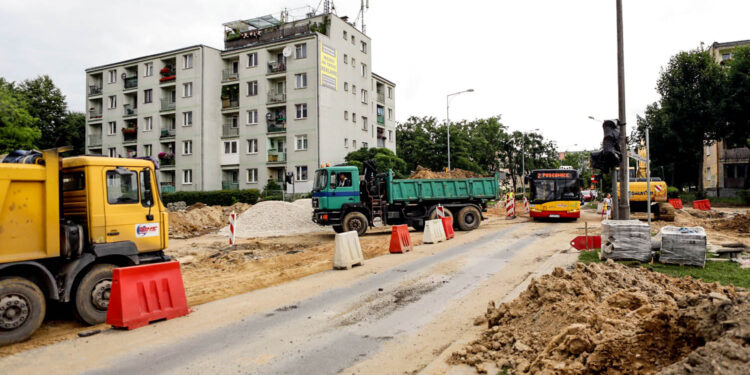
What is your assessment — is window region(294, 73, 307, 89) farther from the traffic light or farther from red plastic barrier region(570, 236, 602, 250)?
red plastic barrier region(570, 236, 602, 250)

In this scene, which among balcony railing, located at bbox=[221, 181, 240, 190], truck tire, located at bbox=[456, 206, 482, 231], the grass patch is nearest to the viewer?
the grass patch

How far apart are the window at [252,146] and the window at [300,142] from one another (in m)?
4.41

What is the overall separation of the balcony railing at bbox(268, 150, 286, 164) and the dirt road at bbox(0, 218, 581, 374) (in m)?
30.2

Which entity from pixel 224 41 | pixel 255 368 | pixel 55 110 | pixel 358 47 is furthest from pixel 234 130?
pixel 255 368

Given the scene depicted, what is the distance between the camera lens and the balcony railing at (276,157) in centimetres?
3999

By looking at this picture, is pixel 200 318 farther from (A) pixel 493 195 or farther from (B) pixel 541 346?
(A) pixel 493 195

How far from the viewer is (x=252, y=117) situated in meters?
41.6

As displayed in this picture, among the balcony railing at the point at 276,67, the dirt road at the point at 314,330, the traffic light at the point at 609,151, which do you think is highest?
the balcony railing at the point at 276,67

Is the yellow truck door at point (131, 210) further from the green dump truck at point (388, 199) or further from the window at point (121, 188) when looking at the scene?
the green dump truck at point (388, 199)

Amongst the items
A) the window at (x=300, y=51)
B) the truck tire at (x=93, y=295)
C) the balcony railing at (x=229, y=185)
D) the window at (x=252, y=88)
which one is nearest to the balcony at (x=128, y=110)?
the balcony railing at (x=229, y=185)

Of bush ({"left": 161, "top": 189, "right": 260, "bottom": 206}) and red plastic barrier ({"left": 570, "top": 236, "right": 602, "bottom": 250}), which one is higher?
bush ({"left": 161, "top": 189, "right": 260, "bottom": 206})

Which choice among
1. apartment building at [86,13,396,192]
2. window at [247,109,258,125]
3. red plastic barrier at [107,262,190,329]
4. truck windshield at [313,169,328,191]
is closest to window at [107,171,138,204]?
red plastic barrier at [107,262,190,329]

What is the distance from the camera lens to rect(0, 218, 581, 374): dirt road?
5121 mm

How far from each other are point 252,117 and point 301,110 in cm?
541
